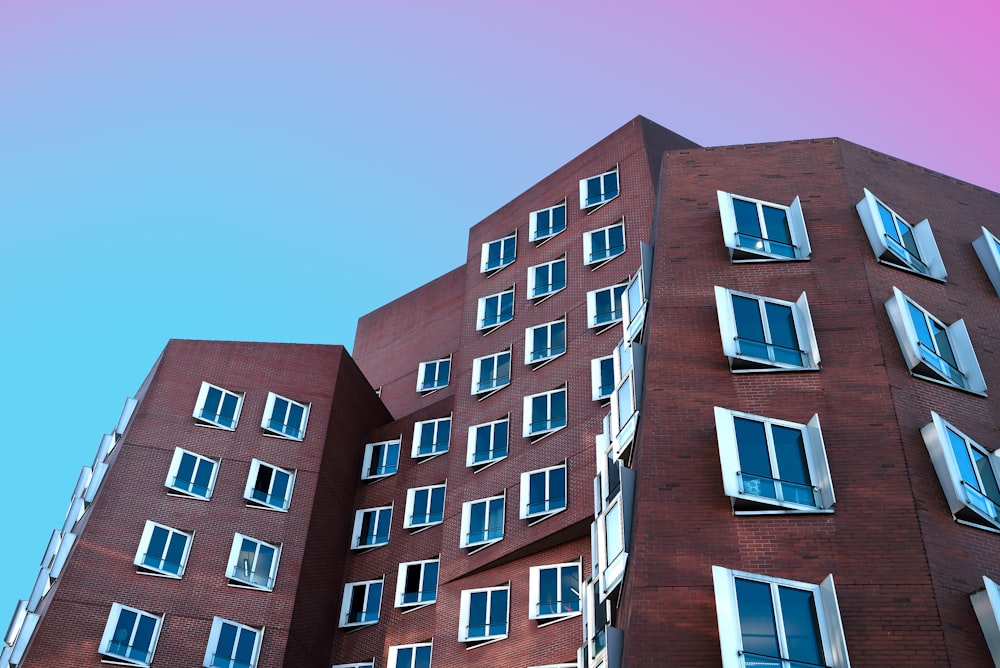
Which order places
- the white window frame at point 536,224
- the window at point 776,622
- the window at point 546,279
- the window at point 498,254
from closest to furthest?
the window at point 776,622 → the window at point 546,279 → the white window frame at point 536,224 → the window at point 498,254

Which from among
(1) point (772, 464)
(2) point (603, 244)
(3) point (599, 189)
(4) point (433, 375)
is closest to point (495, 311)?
(2) point (603, 244)

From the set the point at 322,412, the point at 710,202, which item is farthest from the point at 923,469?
the point at 322,412

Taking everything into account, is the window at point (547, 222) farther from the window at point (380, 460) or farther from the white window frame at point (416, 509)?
the white window frame at point (416, 509)

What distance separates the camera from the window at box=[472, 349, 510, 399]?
4019 cm

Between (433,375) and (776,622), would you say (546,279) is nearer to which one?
(433,375)

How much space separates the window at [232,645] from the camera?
3500 cm

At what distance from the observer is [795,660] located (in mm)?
18203

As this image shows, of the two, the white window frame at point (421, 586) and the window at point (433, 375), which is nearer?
the white window frame at point (421, 586)

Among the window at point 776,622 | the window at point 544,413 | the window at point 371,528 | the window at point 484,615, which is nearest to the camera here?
the window at point 776,622

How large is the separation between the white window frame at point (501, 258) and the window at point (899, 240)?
1935cm

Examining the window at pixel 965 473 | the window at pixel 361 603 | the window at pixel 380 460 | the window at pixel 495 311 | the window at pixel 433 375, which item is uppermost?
the window at pixel 433 375

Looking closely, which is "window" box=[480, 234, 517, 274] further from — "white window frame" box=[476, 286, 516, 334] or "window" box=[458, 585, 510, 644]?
"window" box=[458, 585, 510, 644]

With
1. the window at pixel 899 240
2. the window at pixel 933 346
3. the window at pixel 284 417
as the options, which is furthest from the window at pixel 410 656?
the window at pixel 899 240

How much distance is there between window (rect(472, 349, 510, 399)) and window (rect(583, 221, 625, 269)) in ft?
15.8
